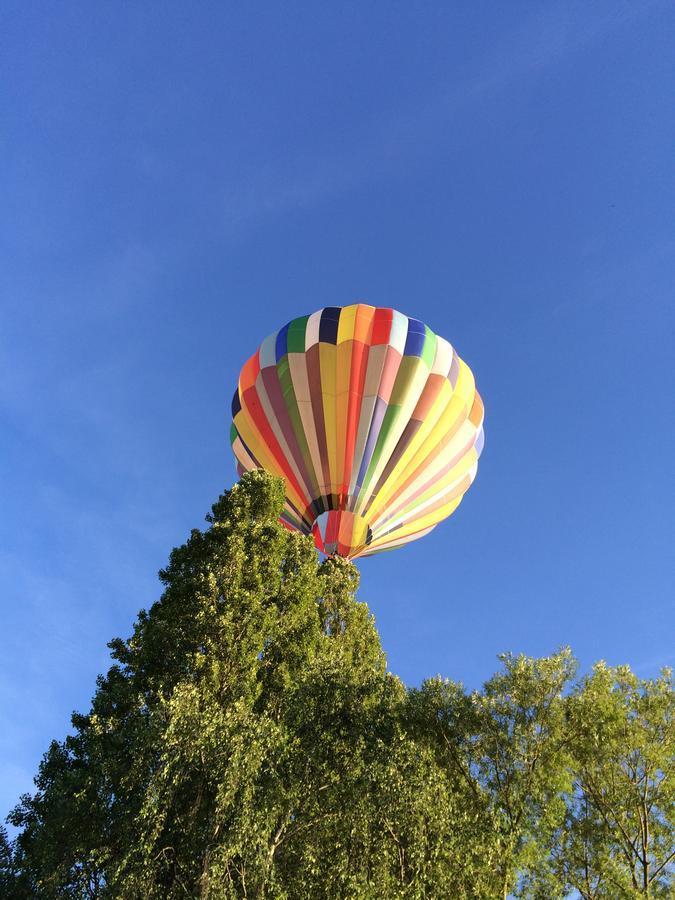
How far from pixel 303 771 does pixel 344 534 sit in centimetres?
1340

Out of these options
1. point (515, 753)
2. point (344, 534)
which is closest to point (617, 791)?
point (515, 753)

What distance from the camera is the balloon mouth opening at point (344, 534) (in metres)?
26.6

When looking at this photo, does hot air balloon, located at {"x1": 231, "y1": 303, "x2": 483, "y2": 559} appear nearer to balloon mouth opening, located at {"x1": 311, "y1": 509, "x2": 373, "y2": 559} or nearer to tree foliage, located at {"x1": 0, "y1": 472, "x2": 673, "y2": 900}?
balloon mouth opening, located at {"x1": 311, "y1": 509, "x2": 373, "y2": 559}

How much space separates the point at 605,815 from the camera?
50.6ft

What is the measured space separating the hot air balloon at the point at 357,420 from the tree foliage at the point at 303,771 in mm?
8672

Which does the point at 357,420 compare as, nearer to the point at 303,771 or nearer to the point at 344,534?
the point at 344,534

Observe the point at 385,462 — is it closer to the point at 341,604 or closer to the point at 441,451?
the point at 441,451

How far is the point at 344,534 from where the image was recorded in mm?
26562

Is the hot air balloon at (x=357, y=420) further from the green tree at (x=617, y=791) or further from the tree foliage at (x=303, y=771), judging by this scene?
the green tree at (x=617, y=791)

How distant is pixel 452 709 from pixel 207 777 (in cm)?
611

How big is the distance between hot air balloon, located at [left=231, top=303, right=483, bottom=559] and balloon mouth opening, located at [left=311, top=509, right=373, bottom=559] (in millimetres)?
44

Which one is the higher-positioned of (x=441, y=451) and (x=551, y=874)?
(x=441, y=451)

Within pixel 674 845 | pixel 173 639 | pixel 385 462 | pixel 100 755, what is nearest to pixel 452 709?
pixel 674 845

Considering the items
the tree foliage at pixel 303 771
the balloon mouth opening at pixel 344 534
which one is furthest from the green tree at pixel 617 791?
the balloon mouth opening at pixel 344 534
